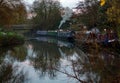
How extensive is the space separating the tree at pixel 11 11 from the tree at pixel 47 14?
127ft

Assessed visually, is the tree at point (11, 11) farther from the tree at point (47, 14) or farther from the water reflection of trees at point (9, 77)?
the tree at point (47, 14)

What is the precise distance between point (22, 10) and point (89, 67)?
70.2 ft

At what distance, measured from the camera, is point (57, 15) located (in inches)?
2670

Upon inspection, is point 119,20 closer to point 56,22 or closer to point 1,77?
point 1,77

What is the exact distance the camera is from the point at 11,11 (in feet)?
86.5

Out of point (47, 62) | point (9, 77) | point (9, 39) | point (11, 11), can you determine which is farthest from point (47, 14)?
point (9, 77)

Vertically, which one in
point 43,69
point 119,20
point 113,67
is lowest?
point 43,69

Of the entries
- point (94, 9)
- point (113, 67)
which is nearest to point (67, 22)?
point (94, 9)

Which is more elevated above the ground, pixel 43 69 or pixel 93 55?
pixel 93 55

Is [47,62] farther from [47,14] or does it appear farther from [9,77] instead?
[47,14]

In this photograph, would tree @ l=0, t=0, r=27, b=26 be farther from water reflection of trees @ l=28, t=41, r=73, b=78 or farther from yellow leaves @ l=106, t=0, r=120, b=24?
yellow leaves @ l=106, t=0, r=120, b=24

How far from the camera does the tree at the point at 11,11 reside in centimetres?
2537

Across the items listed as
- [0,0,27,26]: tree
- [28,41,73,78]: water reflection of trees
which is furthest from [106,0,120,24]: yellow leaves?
[0,0,27,26]: tree

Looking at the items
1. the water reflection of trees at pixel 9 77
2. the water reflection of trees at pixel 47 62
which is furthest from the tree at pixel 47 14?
the water reflection of trees at pixel 9 77
